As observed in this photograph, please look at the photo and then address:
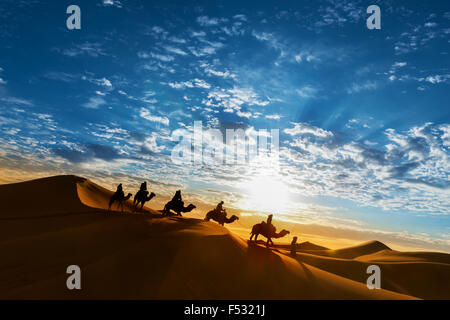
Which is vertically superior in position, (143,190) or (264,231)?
(143,190)

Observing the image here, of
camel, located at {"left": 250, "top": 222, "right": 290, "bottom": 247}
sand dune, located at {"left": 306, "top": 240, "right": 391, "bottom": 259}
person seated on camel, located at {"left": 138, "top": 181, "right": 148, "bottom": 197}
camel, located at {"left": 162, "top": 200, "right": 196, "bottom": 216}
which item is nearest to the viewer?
camel, located at {"left": 250, "top": 222, "right": 290, "bottom": 247}

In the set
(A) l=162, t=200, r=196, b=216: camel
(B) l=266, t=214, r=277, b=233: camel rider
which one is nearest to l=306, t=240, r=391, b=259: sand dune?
(A) l=162, t=200, r=196, b=216: camel

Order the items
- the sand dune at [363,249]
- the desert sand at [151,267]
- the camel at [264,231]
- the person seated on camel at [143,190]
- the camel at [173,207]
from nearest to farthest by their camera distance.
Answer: the desert sand at [151,267]
the camel at [264,231]
the person seated on camel at [143,190]
the camel at [173,207]
the sand dune at [363,249]

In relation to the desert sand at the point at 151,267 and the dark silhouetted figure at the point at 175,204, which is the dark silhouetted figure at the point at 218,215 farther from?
the desert sand at the point at 151,267

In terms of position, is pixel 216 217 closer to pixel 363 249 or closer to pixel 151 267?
pixel 151 267

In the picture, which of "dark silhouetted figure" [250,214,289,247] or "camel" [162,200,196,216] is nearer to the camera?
"dark silhouetted figure" [250,214,289,247]

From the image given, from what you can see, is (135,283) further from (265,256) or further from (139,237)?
(265,256)

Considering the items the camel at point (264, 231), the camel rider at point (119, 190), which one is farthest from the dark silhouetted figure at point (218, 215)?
the camel at point (264, 231)

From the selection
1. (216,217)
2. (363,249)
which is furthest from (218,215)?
(363,249)

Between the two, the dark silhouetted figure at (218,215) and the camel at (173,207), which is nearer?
the camel at (173,207)

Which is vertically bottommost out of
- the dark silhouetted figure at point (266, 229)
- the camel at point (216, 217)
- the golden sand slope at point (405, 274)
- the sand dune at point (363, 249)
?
the sand dune at point (363, 249)

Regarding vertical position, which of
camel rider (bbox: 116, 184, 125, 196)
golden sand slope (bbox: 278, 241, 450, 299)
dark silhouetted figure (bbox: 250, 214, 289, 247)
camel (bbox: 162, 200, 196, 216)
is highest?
camel rider (bbox: 116, 184, 125, 196)

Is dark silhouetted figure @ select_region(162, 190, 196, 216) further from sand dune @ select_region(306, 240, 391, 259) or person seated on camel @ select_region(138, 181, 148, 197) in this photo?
sand dune @ select_region(306, 240, 391, 259)

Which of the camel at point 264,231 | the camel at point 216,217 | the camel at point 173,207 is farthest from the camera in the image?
the camel at point 216,217
